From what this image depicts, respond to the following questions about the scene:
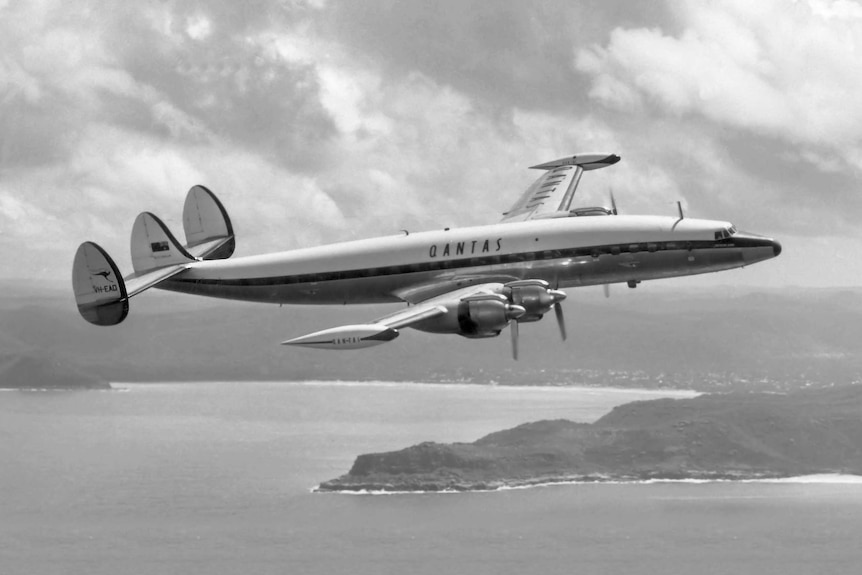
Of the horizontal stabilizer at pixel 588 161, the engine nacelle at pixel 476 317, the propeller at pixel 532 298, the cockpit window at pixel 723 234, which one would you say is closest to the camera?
the engine nacelle at pixel 476 317

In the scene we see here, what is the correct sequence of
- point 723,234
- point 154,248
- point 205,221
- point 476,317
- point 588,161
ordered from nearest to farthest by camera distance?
point 476,317 → point 723,234 → point 154,248 → point 205,221 → point 588,161

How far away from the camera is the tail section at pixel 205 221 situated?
6457 centimetres

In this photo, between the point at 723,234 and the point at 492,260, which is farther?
the point at 723,234

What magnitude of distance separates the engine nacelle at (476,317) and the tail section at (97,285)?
1665 cm

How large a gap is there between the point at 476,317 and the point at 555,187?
22946 mm

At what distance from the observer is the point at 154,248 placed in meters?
61.6

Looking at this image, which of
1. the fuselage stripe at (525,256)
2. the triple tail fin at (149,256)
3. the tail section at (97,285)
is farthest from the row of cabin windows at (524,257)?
the triple tail fin at (149,256)

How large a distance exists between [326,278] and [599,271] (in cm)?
1422

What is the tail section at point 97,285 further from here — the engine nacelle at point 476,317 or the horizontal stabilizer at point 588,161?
the horizontal stabilizer at point 588,161

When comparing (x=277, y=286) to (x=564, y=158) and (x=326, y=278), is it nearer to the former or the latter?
(x=326, y=278)

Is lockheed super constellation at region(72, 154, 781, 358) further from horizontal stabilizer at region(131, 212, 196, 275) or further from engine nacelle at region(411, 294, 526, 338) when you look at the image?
horizontal stabilizer at region(131, 212, 196, 275)

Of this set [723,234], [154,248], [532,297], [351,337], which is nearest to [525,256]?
[532,297]

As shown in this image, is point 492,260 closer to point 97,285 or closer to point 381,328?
point 381,328

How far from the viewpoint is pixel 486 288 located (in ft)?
162
